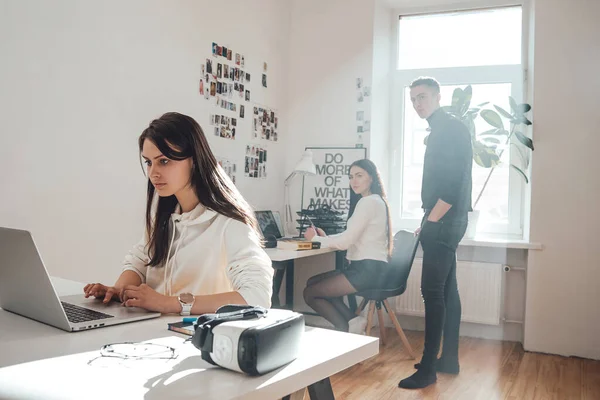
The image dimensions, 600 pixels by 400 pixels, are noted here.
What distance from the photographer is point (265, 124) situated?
4180 millimetres

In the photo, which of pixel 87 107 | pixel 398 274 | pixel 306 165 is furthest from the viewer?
pixel 306 165

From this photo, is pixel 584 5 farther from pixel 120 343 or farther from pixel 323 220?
pixel 120 343

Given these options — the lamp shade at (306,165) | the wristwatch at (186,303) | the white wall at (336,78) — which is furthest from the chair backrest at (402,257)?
the wristwatch at (186,303)

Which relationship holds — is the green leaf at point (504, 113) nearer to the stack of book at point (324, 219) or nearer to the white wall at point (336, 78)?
the white wall at point (336, 78)

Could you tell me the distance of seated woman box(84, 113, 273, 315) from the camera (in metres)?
1.51

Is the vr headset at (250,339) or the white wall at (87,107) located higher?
the white wall at (87,107)

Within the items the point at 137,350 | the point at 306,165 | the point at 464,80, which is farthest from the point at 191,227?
the point at 464,80

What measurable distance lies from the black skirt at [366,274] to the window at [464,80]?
3.64 feet

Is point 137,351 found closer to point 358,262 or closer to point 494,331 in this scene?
point 358,262

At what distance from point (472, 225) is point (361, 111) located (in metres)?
1.16

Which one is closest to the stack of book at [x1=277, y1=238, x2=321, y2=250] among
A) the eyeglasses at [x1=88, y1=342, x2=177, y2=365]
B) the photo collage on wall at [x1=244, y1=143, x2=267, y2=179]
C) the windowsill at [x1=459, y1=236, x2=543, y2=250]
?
the photo collage on wall at [x1=244, y1=143, x2=267, y2=179]

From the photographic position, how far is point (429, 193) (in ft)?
10.4

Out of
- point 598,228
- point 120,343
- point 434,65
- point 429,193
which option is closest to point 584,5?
point 434,65

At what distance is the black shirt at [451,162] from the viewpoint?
308 cm
